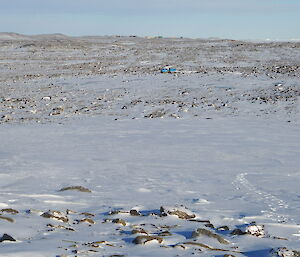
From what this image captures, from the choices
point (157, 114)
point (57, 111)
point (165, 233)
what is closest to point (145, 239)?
point (165, 233)

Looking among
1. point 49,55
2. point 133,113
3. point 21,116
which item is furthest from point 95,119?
point 49,55

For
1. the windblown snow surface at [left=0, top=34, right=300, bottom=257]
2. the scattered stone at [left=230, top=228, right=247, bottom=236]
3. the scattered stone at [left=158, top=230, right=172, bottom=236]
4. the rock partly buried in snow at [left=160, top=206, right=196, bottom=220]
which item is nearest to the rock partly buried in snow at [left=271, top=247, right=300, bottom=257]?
the windblown snow surface at [left=0, top=34, right=300, bottom=257]

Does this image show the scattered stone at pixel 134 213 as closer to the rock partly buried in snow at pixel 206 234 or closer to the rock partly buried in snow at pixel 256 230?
the rock partly buried in snow at pixel 206 234

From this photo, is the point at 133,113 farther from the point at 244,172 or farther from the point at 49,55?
the point at 49,55

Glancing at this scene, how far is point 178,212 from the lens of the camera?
7.06 m

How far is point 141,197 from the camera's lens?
8.34 metres

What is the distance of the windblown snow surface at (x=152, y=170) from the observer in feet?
19.6

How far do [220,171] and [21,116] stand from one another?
9.49 metres

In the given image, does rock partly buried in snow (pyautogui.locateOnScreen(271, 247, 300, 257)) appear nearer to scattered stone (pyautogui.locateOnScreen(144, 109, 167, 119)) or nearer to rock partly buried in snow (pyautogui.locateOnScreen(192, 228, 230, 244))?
rock partly buried in snow (pyautogui.locateOnScreen(192, 228, 230, 244))

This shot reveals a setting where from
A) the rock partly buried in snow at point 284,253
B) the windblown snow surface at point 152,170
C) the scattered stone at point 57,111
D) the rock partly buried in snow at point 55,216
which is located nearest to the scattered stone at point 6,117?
the windblown snow surface at point 152,170

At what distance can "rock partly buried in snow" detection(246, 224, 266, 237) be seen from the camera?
6246 mm

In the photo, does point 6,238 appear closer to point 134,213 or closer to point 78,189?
point 134,213

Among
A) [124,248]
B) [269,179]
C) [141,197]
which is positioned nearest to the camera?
[124,248]

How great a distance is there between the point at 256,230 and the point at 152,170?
4.34 m
